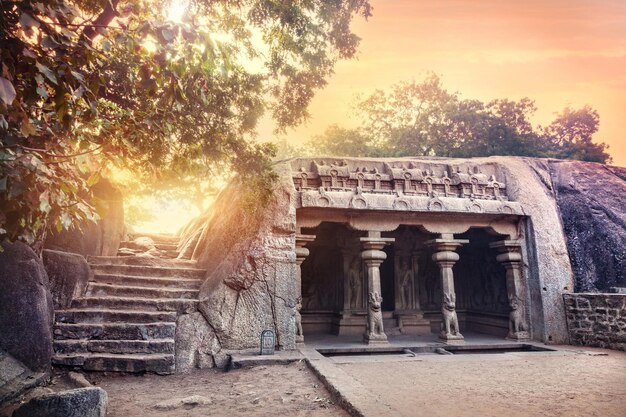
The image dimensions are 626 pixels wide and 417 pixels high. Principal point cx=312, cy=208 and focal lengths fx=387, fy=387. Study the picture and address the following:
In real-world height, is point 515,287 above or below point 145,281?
below

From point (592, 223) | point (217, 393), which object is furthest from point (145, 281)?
point (592, 223)

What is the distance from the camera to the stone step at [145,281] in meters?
7.34

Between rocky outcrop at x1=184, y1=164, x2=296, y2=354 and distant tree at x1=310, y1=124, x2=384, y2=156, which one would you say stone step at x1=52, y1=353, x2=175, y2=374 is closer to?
rocky outcrop at x1=184, y1=164, x2=296, y2=354

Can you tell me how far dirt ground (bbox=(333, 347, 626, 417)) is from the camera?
13.2ft

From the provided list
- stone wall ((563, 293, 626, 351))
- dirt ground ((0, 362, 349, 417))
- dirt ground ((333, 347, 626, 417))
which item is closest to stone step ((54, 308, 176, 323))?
dirt ground ((0, 362, 349, 417))

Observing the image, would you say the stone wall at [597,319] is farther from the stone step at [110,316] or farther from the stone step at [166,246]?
the stone step at [166,246]

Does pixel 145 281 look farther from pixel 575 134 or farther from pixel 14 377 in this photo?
pixel 575 134

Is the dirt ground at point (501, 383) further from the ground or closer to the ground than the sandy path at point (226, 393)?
further from the ground

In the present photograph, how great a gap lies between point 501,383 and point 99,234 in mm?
8213

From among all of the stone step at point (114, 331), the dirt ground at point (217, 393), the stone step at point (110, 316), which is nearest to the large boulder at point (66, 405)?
the dirt ground at point (217, 393)

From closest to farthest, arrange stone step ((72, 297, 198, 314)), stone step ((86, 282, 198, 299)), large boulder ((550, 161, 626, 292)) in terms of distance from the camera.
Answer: stone step ((72, 297, 198, 314))
stone step ((86, 282, 198, 299))
large boulder ((550, 161, 626, 292))

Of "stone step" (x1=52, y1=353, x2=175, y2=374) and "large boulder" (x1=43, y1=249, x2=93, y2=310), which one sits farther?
"large boulder" (x1=43, y1=249, x2=93, y2=310)

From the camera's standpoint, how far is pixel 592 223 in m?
9.22

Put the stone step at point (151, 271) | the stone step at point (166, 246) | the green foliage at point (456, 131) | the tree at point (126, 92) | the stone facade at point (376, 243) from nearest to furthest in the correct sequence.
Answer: the tree at point (126, 92)
the stone facade at point (376, 243)
the stone step at point (151, 271)
the stone step at point (166, 246)
the green foliage at point (456, 131)
